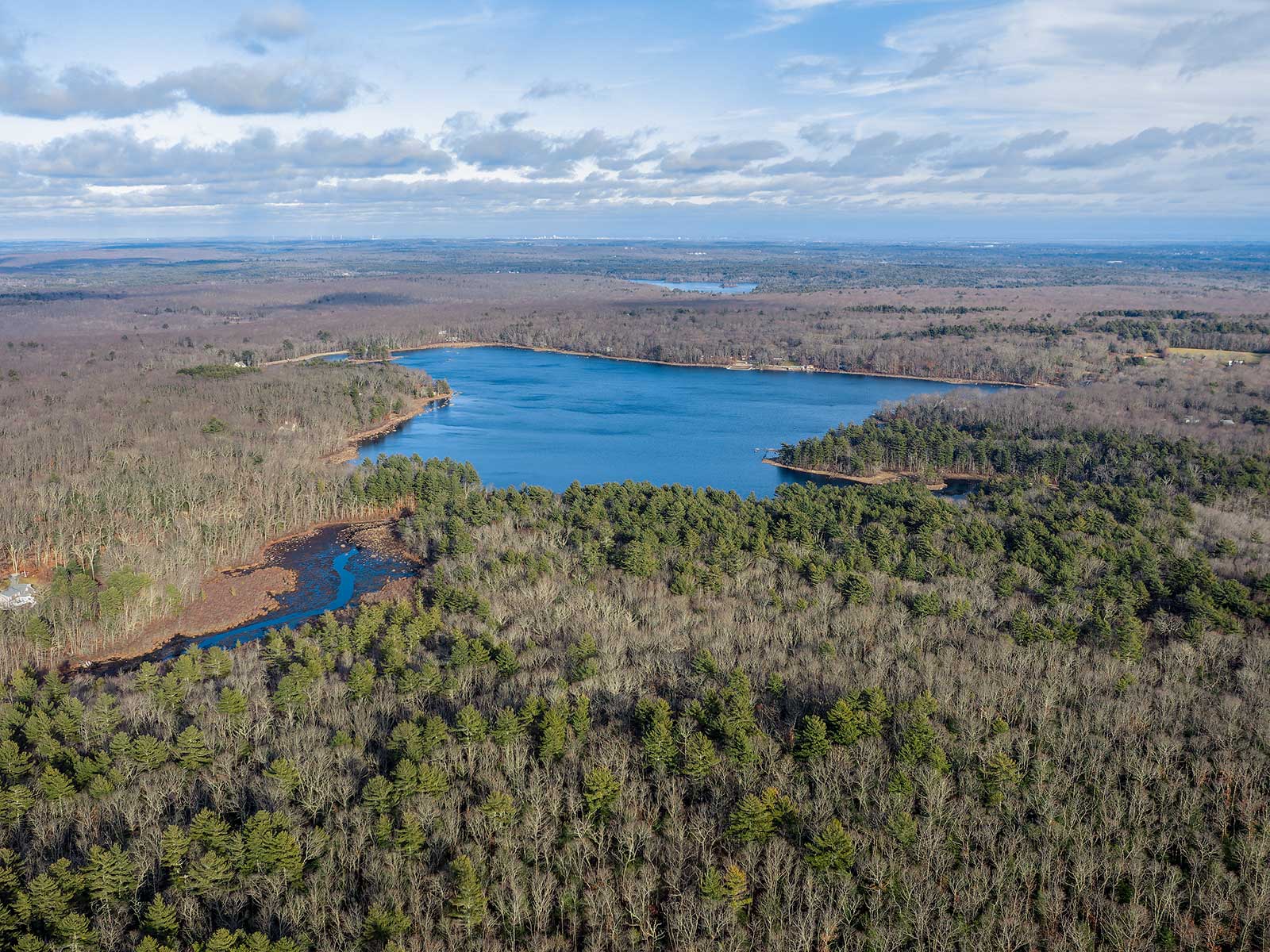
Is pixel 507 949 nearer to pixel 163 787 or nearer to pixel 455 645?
pixel 163 787

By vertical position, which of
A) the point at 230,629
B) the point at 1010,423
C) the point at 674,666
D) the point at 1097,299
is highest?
the point at 1097,299

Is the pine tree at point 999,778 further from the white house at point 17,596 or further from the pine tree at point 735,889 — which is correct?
the white house at point 17,596

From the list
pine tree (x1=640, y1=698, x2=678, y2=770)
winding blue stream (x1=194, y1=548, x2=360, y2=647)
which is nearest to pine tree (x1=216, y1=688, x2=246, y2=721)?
winding blue stream (x1=194, y1=548, x2=360, y2=647)

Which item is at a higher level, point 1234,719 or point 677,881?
point 1234,719

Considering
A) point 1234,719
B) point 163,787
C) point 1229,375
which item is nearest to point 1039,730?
point 1234,719

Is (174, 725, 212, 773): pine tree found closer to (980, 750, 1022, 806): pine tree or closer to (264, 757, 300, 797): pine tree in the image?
(264, 757, 300, 797): pine tree

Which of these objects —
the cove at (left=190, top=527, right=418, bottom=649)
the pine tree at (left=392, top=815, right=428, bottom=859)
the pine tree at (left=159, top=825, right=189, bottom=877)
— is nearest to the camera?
the pine tree at (left=159, top=825, right=189, bottom=877)
